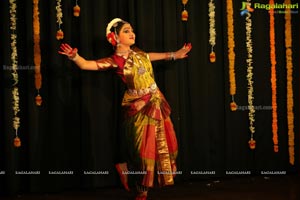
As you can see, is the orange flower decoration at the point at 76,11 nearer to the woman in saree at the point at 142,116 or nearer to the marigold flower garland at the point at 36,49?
the marigold flower garland at the point at 36,49

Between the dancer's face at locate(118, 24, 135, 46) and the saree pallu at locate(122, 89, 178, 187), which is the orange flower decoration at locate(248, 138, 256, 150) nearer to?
the saree pallu at locate(122, 89, 178, 187)

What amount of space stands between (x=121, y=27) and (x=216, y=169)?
66.9 inches

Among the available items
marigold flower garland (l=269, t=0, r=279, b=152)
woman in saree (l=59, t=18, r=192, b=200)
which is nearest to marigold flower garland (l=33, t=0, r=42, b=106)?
woman in saree (l=59, t=18, r=192, b=200)

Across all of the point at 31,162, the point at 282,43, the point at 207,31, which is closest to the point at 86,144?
the point at 31,162

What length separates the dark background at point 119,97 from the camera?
11.1ft

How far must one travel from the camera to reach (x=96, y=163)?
3.53 m

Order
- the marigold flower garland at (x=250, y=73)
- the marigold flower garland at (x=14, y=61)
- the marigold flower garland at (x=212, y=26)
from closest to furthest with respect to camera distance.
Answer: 1. the marigold flower garland at (x=14, y=61)
2. the marigold flower garland at (x=212, y=26)
3. the marigold flower garland at (x=250, y=73)

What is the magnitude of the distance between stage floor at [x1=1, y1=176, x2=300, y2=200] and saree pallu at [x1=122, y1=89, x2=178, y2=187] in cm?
40

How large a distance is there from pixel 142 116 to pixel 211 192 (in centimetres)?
97

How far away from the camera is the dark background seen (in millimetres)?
3396

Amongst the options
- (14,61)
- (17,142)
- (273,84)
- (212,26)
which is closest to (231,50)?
(212,26)

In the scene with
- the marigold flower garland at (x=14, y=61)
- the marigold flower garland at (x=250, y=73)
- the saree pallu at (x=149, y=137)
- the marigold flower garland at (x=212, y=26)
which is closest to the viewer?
the saree pallu at (x=149, y=137)

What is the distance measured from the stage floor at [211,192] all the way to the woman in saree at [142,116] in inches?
15.5

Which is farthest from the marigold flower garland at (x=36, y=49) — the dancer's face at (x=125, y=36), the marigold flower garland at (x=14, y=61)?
the dancer's face at (x=125, y=36)
